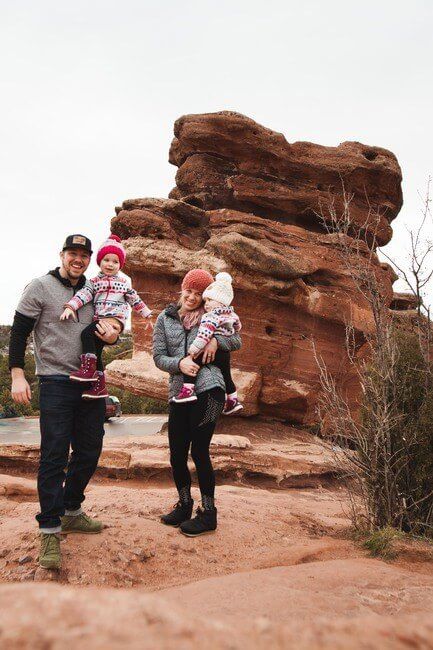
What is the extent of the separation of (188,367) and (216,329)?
0.43 m

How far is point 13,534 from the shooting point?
3.81 m

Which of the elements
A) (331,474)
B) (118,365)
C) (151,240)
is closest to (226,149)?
(151,240)

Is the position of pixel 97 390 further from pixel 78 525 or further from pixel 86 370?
pixel 78 525

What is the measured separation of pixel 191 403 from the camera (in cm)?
428

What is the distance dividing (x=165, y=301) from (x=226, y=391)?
7.88 m

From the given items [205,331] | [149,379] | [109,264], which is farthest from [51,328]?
[149,379]

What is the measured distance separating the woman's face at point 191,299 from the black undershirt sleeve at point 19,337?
1.38m

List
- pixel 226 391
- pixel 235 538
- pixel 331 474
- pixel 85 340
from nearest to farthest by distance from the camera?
pixel 85 340
pixel 235 538
pixel 226 391
pixel 331 474

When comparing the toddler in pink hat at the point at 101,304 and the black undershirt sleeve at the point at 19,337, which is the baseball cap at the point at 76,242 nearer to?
the toddler in pink hat at the point at 101,304

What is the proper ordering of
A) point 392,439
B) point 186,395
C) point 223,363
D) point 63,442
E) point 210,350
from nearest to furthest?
point 63,442 → point 186,395 → point 210,350 → point 223,363 → point 392,439

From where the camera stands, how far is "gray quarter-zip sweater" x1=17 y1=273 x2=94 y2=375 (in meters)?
3.68

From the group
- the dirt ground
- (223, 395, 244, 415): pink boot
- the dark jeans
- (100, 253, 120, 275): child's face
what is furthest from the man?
(223, 395, 244, 415): pink boot

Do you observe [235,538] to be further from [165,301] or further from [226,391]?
[165,301]

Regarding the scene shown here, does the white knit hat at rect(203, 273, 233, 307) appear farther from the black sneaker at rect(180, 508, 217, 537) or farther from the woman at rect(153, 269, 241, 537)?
the black sneaker at rect(180, 508, 217, 537)
